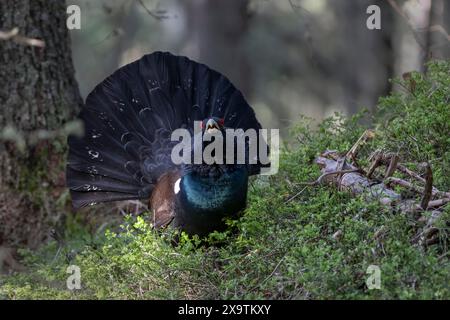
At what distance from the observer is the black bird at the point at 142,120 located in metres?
5.95

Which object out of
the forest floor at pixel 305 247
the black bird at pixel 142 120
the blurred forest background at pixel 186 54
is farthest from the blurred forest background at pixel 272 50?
the forest floor at pixel 305 247

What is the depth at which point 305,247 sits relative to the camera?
13.7ft

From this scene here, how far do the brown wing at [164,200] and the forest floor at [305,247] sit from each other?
221 mm

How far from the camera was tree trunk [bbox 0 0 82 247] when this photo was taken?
633 centimetres

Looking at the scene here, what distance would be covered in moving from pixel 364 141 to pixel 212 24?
6.98 meters

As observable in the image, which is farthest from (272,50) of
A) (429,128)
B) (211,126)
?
(211,126)

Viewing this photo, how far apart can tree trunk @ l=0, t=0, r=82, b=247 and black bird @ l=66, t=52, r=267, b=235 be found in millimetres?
583

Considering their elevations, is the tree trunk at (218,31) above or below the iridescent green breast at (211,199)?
above

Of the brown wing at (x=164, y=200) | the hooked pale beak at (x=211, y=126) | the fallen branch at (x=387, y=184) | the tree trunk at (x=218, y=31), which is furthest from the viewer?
the tree trunk at (x=218, y=31)

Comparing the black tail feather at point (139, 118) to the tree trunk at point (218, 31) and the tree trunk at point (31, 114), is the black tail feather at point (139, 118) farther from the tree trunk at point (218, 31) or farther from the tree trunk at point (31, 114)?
the tree trunk at point (218, 31)

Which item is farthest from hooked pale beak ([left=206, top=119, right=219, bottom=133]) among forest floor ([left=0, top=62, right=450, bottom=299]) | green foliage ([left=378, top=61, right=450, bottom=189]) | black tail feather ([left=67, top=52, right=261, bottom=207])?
green foliage ([left=378, top=61, right=450, bottom=189])

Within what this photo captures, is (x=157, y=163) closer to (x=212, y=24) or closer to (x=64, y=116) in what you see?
(x=64, y=116)

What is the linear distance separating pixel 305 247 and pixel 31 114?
10.7 ft
